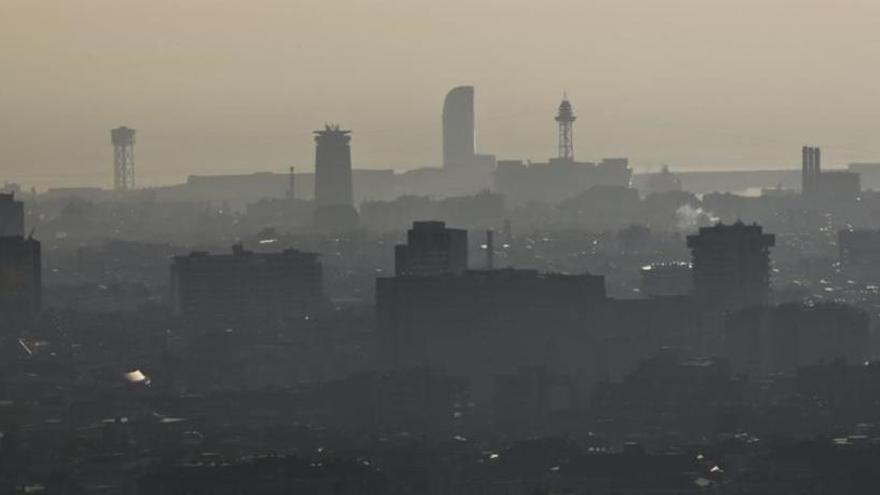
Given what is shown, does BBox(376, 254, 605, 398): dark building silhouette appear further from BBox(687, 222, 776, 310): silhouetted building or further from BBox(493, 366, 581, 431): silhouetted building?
BBox(493, 366, 581, 431): silhouetted building

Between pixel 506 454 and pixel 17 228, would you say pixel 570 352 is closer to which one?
pixel 506 454

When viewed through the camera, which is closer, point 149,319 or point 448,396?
point 448,396

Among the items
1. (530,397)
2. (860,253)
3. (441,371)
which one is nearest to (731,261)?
(441,371)

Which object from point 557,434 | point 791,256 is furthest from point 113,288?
point 557,434

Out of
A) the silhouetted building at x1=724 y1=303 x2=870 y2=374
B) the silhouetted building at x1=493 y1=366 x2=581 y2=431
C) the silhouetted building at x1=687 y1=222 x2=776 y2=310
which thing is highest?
the silhouetted building at x1=687 y1=222 x2=776 y2=310

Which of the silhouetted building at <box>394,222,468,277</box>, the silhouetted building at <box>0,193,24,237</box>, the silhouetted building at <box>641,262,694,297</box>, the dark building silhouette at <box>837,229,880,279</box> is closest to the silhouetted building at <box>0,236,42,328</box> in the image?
the silhouetted building at <box>394,222,468,277</box>

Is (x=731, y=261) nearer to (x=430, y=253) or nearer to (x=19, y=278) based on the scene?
(x=430, y=253)

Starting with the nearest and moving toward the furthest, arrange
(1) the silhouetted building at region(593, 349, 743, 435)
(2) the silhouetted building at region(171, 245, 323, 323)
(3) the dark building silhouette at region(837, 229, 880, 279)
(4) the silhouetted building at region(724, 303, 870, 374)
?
(1) the silhouetted building at region(593, 349, 743, 435) < (4) the silhouetted building at region(724, 303, 870, 374) < (2) the silhouetted building at region(171, 245, 323, 323) < (3) the dark building silhouette at region(837, 229, 880, 279)
